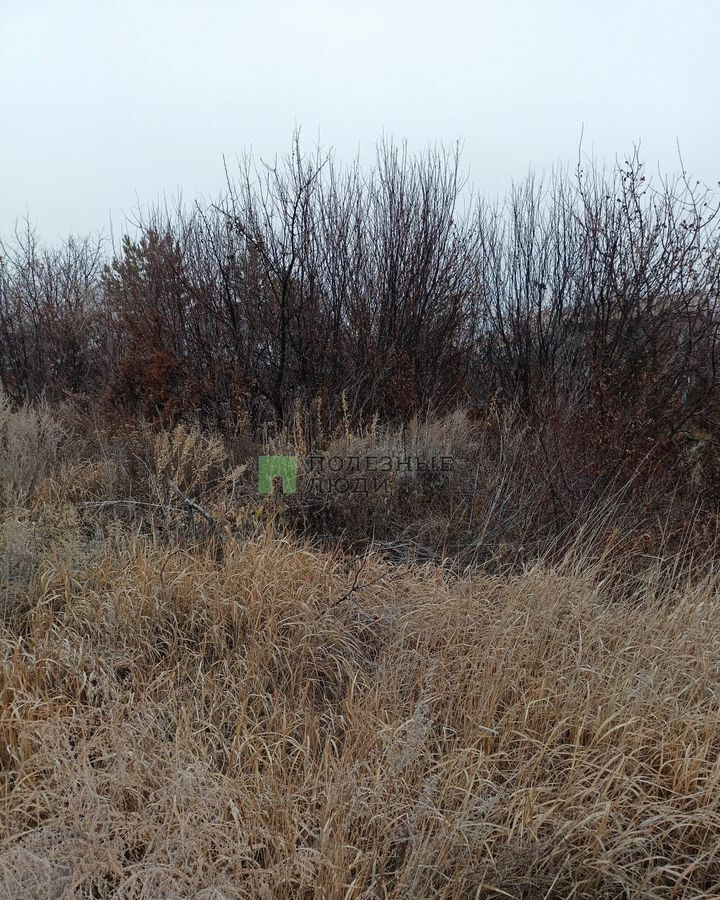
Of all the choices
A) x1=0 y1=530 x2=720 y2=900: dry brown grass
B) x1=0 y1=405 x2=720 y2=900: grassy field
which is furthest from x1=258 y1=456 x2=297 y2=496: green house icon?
x1=0 y1=530 x2=720 y2=900: dry brown grass

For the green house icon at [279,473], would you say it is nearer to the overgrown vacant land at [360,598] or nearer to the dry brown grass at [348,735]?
the overgrown vacant land at [360,598]

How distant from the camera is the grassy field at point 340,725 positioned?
5.92ft

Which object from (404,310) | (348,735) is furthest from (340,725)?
(404,310)

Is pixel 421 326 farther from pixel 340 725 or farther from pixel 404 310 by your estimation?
pixel 340 725

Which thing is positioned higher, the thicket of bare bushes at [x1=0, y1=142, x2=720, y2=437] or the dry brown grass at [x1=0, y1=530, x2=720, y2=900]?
the thicket of bare bushes at [x1=0, y1=142, x2=720, y2=437]

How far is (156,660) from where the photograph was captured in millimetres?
2770

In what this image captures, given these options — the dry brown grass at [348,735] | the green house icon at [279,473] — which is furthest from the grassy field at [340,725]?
the green house icon at [279,473]

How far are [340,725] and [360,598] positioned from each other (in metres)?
0.74

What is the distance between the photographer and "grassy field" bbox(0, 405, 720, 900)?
5.92 feet

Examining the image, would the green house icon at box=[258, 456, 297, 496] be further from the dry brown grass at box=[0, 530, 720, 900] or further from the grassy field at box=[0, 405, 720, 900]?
the dry brown grass at box=[0, 530, 720, 900]

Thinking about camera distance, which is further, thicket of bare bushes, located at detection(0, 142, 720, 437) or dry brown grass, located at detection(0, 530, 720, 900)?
thicket of bare bushes, located at detection(0, 142, 720, 437)

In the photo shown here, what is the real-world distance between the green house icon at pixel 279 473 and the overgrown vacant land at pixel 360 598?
0.34ft

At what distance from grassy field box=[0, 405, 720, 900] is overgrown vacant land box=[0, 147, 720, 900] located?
2 centimetres

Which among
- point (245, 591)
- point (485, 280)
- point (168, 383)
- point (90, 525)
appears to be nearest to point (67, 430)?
point (168, 383)
